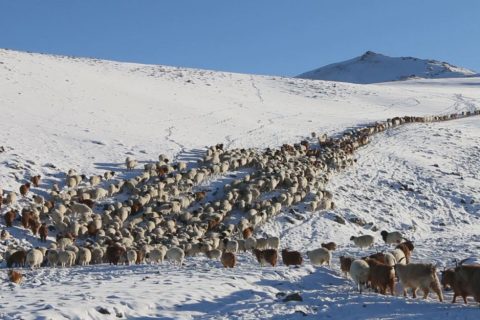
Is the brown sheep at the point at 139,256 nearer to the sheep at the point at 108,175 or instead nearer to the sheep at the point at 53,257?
the sheep at the point at 53,257

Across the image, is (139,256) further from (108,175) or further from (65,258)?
(108,175)

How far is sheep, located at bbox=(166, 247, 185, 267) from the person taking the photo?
16172 millimetres

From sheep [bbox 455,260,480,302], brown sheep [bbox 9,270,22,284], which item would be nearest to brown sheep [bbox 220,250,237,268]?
brown sheep [bbox 9,270,22,284]

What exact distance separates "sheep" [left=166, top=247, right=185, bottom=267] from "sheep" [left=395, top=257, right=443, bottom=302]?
21.7 feet

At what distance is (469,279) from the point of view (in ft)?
36.7

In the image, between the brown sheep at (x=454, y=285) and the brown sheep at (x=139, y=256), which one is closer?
the brown sheep at (x=454, y=285)

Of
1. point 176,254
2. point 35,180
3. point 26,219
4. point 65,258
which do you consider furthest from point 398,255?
point 35,180

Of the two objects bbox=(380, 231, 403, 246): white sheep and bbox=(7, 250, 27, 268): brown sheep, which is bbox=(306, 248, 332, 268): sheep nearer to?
bbox=(380, 231, 403, 246): white sheep

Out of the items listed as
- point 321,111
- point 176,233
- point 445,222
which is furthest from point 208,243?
point 321,111

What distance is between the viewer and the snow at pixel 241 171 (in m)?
11.5

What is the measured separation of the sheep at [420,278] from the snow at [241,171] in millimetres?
323

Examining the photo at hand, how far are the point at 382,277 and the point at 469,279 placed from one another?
81.6 inches

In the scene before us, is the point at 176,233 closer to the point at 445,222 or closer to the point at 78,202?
the point at 78,202

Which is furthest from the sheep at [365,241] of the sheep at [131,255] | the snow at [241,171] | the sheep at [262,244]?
the sheep at [131,255]
